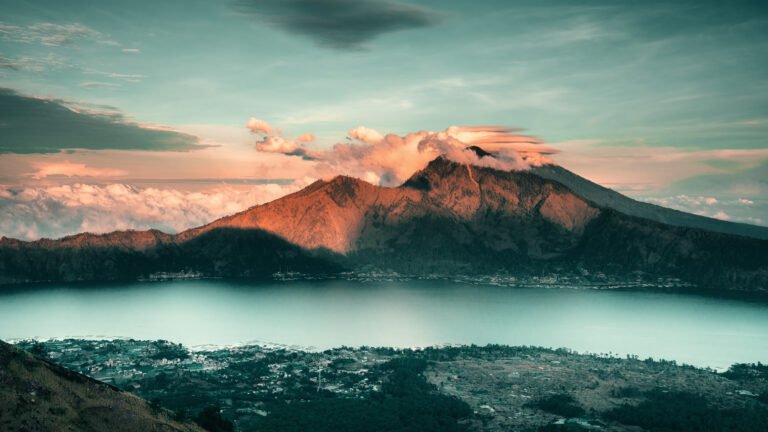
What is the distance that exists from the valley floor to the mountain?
124 feet

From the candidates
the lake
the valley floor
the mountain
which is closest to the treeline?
the valley floor

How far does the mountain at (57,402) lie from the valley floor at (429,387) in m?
37.7

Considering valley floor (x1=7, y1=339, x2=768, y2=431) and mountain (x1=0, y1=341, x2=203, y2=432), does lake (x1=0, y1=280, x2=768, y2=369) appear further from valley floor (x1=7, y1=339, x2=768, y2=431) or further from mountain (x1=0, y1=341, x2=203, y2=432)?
mountain (x1=0, y1=341, x2=203, y2=432)

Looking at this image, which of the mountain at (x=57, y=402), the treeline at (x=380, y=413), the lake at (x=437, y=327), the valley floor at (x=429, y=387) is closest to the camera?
the mountain at (x=57, y=402)

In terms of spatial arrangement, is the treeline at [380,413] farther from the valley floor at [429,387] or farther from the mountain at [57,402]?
the mountain at [57,402]

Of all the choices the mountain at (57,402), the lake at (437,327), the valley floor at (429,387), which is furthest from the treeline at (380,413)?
the lake at (437,327)

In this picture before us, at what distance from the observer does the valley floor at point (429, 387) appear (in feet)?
286

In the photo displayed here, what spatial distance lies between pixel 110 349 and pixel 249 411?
179 ft

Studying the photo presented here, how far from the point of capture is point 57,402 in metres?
33.8

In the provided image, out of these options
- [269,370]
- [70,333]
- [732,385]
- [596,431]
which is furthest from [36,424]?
[70,333]

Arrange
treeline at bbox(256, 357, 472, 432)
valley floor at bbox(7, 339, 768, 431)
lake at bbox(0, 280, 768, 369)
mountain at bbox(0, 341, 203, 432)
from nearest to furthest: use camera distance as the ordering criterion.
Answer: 1. mountain at bbox(0, 341, 203, 432)
2. treeline at bbox(256, 357, 472, 432)
3. valley floor at bbox(7, 339, 768, 431)
4. lake at bbox(0, 280, 768, 369)

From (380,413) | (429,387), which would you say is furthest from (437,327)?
(380,413)

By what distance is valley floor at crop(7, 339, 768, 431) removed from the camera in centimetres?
8719

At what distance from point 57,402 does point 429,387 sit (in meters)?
76.2
